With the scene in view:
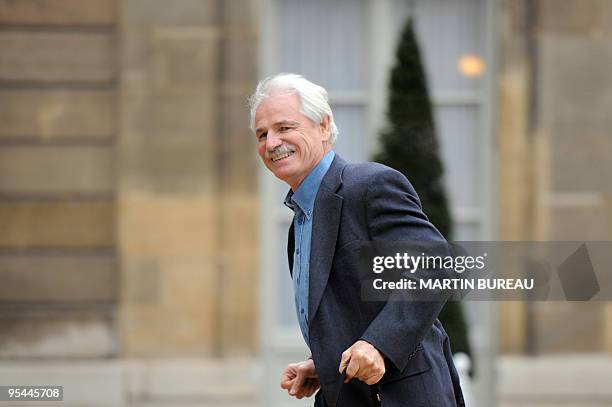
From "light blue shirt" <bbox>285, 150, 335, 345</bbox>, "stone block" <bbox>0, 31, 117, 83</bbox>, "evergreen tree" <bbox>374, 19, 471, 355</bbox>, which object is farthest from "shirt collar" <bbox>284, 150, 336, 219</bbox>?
"stone block" <bbox>0, 31, 117, 83</bbox>

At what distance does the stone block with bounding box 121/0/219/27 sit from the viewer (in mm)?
7816

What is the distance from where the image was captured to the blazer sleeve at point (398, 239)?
2816 mm

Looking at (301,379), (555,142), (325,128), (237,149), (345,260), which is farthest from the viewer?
(555,142)

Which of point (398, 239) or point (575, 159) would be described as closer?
point (398, 239)

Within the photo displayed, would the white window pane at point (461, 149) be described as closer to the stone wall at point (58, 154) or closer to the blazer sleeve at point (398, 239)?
the stone wall at point (58, 154)

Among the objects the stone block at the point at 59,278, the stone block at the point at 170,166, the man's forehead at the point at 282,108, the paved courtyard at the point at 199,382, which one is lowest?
the paved courtyard at the point at 199,382

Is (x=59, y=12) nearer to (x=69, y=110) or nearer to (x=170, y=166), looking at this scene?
(x=69, y=110)

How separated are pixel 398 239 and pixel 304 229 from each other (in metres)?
0.36

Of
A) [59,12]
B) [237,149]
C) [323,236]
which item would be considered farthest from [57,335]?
[323,236]

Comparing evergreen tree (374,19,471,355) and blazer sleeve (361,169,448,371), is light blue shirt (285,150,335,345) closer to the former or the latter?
blazer sleeve (361,169,448,371)

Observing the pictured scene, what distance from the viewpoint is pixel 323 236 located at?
301 cm

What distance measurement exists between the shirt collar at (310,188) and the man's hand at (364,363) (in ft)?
1.59

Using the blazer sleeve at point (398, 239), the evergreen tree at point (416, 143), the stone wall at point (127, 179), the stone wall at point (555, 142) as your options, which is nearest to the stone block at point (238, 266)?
the stone wall at point (127, 179)

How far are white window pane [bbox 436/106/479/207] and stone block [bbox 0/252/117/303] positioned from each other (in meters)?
2.66
